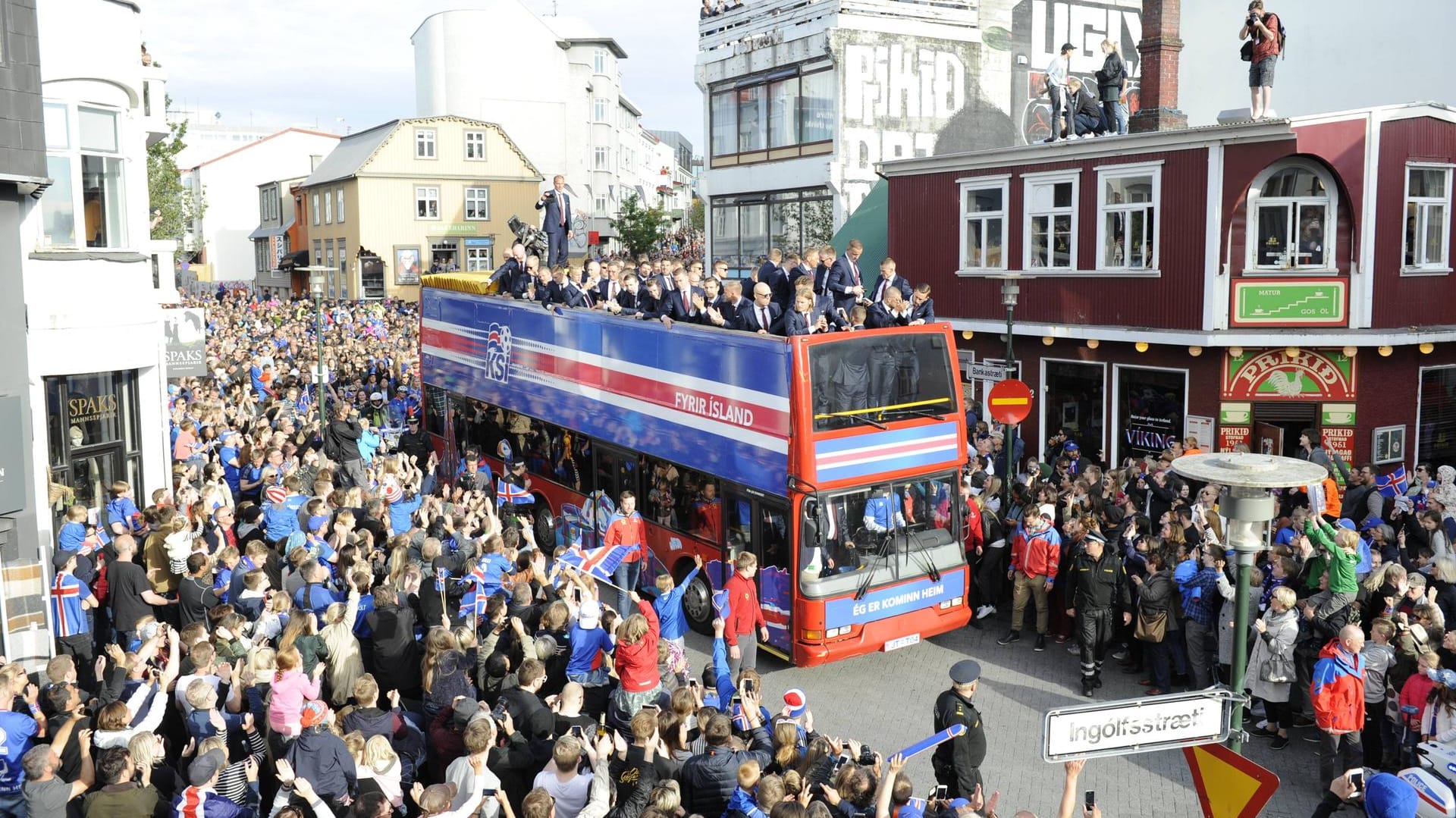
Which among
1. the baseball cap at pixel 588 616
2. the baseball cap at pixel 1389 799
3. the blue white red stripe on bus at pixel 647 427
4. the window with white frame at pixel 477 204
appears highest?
the window with white frame at pixel 477 204

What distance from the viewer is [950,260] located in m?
23.1

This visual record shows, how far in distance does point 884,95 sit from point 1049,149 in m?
10.5

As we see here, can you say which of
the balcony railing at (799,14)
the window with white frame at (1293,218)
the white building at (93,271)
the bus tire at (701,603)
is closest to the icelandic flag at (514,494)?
the bus tire at (701,603)

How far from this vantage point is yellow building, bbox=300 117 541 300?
55.0 metres

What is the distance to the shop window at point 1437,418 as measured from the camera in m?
19.1

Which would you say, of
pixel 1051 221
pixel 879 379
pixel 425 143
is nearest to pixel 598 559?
pixel 879 379

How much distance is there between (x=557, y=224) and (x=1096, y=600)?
39.4ft

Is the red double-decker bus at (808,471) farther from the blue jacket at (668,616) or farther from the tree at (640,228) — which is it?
the tree at (640,228)

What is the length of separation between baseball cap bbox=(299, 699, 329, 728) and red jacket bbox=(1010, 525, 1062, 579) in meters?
8.32

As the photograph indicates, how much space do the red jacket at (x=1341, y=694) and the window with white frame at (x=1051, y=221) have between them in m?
12.2

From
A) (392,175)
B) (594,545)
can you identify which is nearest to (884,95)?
(594,545)

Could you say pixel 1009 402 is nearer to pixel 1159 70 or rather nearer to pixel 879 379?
pixel 879 379

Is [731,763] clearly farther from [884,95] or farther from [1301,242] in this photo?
[884,95]

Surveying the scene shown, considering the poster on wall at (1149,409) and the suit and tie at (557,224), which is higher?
the suit and tie at (557,224)
